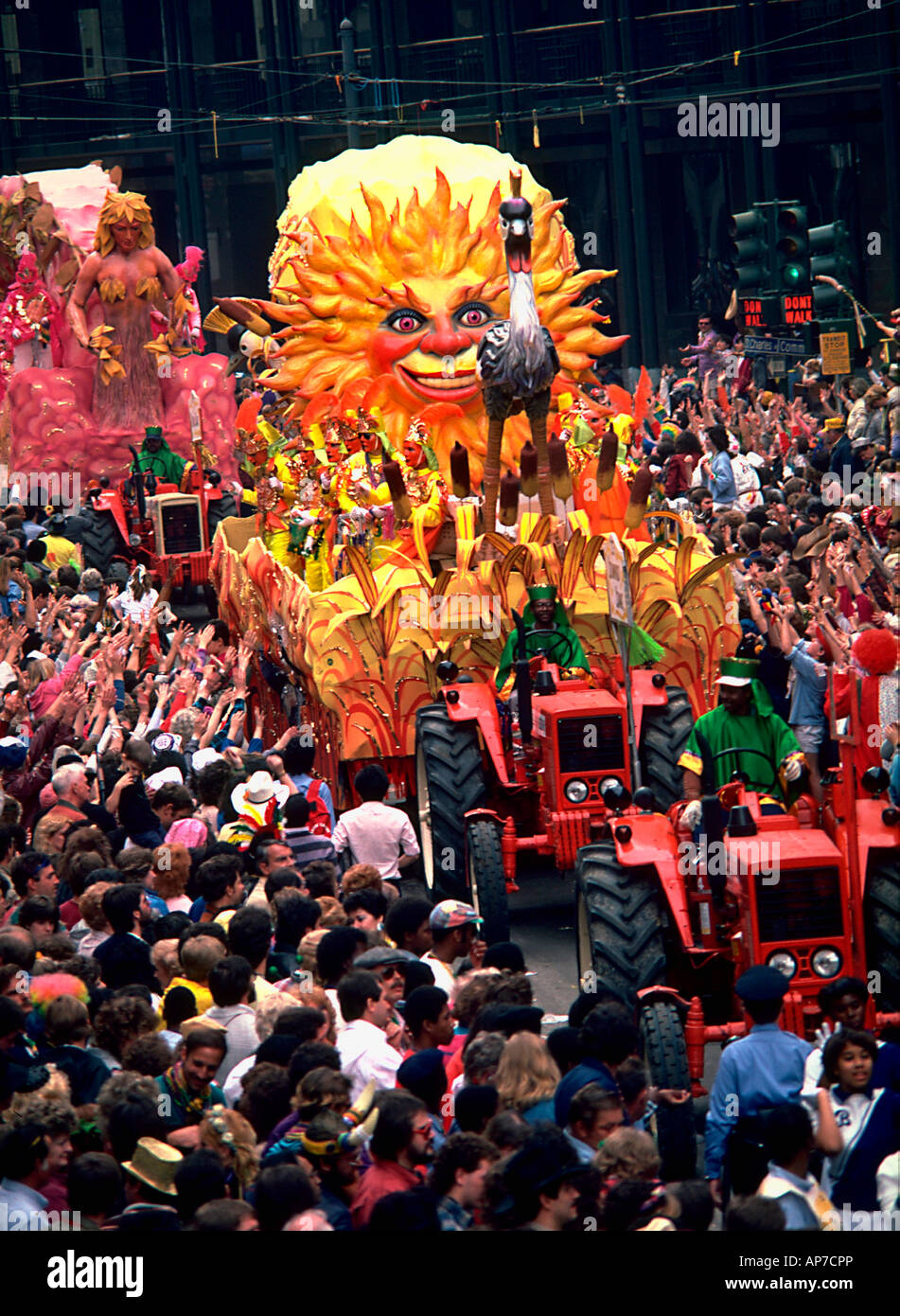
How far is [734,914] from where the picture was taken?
863cm

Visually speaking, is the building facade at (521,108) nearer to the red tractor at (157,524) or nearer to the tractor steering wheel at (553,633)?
the red tractor at (157,524)

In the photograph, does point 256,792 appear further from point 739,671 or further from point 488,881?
point 739,671

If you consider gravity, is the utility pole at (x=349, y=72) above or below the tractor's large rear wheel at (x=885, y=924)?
above

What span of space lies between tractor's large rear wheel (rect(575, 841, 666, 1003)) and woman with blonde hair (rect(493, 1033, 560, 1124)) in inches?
78.5

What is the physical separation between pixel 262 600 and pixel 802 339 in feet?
33.6

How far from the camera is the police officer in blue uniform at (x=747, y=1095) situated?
693 centimetres

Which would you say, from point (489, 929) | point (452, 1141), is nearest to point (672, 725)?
point (489, 929)

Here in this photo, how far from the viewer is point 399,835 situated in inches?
422

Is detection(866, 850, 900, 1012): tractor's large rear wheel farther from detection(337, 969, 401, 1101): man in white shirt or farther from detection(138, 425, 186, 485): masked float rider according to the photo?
detection(138, 425, 186, 485): masked float rider

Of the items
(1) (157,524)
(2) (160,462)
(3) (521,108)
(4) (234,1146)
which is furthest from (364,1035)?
(3) (521,108)

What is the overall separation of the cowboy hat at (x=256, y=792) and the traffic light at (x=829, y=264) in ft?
43.3

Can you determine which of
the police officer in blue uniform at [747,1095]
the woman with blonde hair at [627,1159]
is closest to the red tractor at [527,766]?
the police officer in blue uniform at [747,1095]

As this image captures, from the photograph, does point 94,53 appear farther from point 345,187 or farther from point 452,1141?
point 452,1141

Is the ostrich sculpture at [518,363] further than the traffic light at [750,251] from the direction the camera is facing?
No
